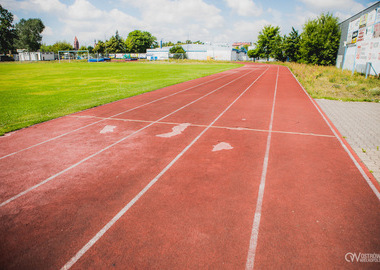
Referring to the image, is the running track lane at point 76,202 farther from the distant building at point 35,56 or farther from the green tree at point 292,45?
the distant building at point 35,56

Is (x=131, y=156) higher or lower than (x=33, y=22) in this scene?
lower

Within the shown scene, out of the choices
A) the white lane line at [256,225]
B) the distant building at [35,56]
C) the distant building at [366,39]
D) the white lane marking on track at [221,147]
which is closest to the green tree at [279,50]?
the distant building at [366,39]

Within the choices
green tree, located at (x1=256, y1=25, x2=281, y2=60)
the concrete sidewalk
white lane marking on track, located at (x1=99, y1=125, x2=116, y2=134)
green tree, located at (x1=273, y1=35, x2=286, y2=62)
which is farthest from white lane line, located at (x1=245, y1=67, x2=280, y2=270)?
green tree, located at (x1=256, y1=25, x2=281, y2=60)

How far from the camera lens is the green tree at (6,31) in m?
79.8

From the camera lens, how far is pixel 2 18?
80.7 m

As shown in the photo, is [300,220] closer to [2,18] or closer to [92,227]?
[92,227]

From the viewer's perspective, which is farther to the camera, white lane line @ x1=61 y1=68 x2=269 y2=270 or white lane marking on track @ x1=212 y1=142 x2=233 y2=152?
white lane marking on track @ x1=212 y1=142 x2=233 y2=152

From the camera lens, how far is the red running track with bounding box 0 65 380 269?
3.36 meters

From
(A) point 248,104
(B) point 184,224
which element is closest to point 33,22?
(A) point 248,104

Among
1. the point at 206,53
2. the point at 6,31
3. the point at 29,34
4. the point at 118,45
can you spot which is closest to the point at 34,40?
the point at 29,34

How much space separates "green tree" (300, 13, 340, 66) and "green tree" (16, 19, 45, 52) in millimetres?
101088

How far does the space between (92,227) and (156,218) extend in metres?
1.08

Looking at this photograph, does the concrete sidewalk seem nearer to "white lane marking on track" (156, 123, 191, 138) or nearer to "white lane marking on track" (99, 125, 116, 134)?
"white lane marking on track" (156, 123, 191, 138)

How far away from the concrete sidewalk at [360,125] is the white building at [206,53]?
70680 millimetres
